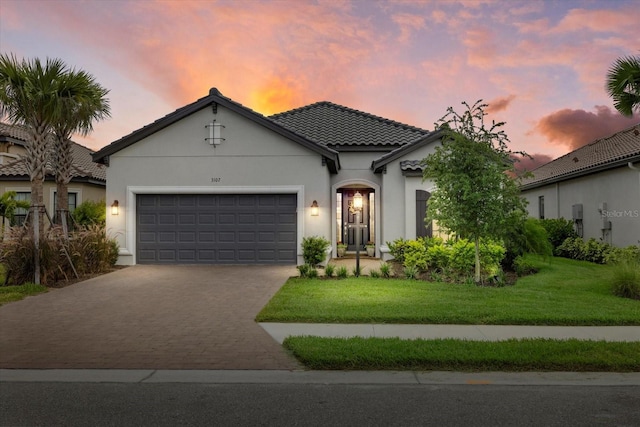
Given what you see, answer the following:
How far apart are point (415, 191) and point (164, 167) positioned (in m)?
9.30

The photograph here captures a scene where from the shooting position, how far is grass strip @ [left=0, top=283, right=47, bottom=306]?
9.97 meters

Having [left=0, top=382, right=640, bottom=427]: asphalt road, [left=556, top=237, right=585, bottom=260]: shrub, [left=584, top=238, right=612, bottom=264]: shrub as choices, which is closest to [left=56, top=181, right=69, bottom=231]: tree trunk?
[left=0, top=382, right=640, bottom=427]: asphalt road

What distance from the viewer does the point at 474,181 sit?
38.6ft

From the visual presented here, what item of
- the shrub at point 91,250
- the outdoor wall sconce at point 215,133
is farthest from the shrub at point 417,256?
the shrub at point 91,250

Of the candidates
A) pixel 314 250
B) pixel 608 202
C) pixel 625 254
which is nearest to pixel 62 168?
pixel 314 250

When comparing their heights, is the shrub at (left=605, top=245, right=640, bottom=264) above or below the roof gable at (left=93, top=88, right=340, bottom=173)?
below

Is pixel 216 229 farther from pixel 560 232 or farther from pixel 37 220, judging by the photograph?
pixel 560 232

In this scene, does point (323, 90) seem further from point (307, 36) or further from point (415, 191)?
point (415, 191)

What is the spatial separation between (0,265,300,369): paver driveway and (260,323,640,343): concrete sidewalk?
0.62 m

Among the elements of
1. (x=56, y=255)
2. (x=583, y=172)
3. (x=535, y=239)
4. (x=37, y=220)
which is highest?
(x=583, y=172)

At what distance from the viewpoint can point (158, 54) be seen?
1720 cm

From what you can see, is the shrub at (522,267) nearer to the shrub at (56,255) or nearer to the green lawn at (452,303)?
the green lawn at (452,303)

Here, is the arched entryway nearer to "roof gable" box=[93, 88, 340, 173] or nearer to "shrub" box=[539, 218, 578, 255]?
"roof gable" box=[93, 88, 340, 173]

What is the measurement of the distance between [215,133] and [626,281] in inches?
507
